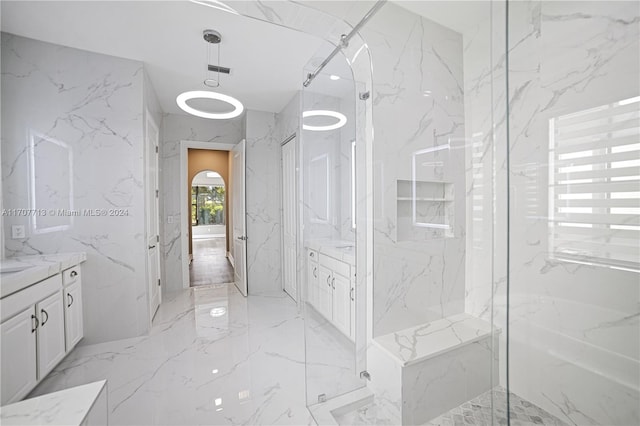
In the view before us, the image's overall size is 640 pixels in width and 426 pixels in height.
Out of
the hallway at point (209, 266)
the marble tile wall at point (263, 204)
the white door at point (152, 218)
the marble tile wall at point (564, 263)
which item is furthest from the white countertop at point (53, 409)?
the hallway at point (209, 266)

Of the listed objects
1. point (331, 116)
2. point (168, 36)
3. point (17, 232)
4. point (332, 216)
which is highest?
point (168, 36)

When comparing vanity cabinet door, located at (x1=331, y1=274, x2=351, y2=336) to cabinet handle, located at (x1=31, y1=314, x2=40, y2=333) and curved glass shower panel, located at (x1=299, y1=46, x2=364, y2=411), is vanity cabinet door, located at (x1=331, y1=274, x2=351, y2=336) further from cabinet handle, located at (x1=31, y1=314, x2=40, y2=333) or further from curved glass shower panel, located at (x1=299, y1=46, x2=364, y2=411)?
cabinet handle, located at (x1=31, y1=314, x2=40, y2=333)

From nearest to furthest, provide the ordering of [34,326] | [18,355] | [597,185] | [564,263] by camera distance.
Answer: [597,185], [564,263], [18,355], [34,326]

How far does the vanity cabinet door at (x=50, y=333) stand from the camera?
1905 millimetres

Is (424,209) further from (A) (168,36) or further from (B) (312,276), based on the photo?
(A) (168,36)

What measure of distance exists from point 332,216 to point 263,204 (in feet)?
7.73

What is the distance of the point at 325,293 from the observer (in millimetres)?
2252

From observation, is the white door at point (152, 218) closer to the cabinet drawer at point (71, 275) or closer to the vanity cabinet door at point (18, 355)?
the cabinet drawer at point (71, 275)

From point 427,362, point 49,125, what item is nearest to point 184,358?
point 427,362

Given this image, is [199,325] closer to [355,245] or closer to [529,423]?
[355,245]

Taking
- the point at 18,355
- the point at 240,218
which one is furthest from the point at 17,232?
the point at 240,218

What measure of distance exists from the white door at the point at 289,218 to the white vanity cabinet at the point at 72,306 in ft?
7.23

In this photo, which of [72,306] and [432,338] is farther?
[72,306]

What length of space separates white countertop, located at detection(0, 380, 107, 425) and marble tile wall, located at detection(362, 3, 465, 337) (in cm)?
160
